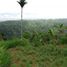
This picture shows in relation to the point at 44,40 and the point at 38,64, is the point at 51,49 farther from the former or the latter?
the point at 44,40

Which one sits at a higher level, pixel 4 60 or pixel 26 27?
pixel 4 60

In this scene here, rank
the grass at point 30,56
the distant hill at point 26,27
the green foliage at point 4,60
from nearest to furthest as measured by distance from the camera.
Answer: the green foliage at point 4,60, the grass at point 30,56, the distant hill at point 26,27

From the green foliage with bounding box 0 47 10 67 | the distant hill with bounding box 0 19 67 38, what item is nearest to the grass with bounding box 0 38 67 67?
the green foliage with bounding box 0 47 10 67

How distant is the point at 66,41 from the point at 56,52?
5.72 metres

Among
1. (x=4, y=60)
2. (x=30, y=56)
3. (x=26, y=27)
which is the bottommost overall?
(x=26, y=27)

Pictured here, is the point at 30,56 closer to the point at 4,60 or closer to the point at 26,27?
the point at 4,60

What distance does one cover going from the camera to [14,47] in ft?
58.6

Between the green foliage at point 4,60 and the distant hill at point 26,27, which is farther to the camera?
the distant hill at point 26,27

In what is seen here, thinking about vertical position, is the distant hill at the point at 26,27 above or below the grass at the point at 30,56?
below

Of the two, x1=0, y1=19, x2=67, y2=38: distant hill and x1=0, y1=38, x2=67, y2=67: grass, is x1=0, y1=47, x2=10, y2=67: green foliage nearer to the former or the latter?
x1=0, y1=38, x2=67, y2=67: grass

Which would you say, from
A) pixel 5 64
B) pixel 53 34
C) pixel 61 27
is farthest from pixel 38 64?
pixel 61 27

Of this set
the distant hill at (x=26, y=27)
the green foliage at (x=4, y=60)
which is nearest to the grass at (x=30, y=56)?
the green foliage at (x=4, y=60)

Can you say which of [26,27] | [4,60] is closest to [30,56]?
[4,60]

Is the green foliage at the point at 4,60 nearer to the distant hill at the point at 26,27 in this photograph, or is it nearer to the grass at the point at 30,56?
the grass at the point at 30,56
